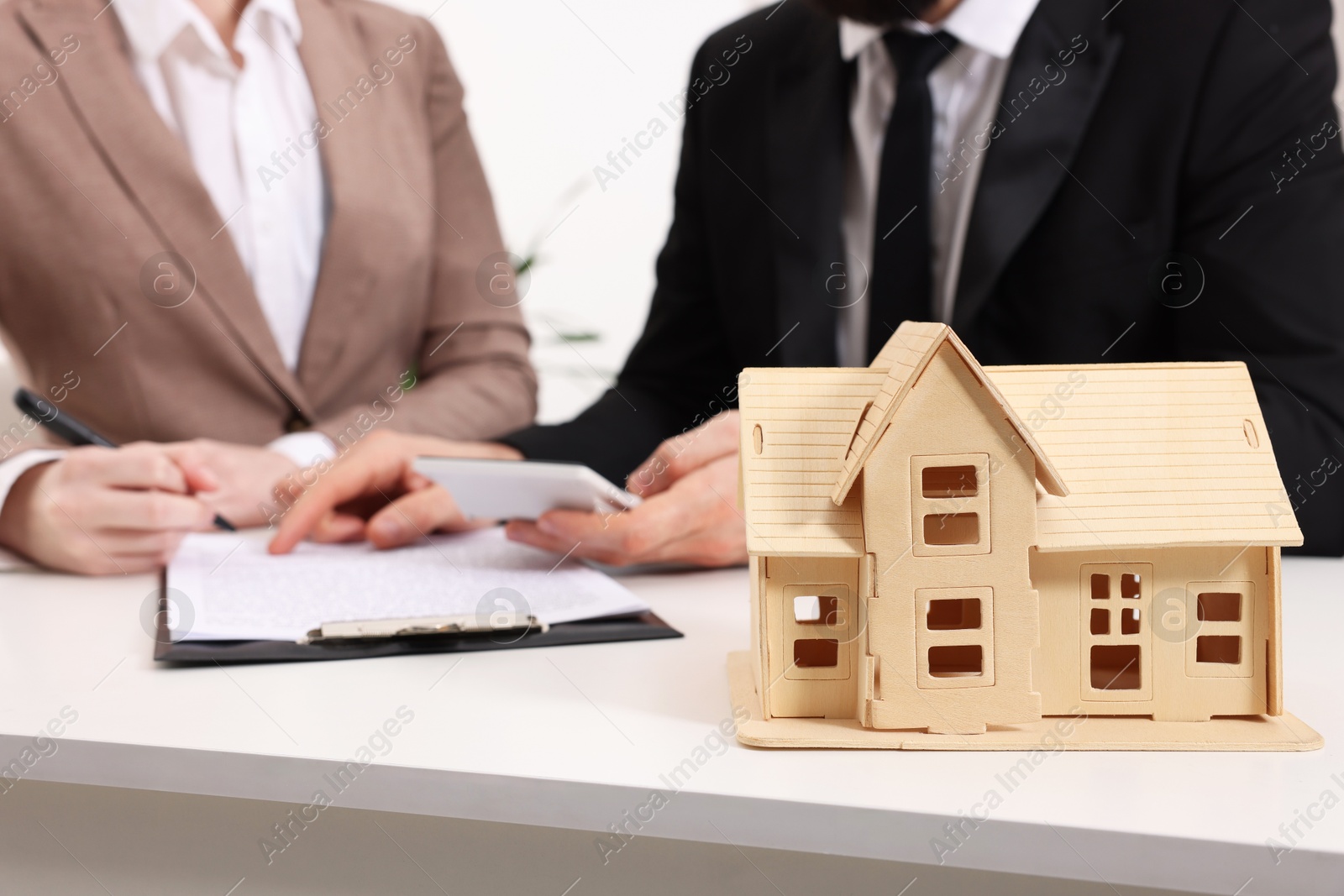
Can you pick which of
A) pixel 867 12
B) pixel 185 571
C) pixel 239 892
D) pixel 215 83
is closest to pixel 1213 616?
pixel 239 892

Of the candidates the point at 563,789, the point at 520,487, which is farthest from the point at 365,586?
the point at 563,789

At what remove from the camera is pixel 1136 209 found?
1106 millimetres

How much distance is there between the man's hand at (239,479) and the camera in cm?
109

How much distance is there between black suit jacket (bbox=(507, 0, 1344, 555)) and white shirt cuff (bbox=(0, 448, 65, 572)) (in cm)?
50

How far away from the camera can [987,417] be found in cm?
48

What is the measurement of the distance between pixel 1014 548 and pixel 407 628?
399 millimetres

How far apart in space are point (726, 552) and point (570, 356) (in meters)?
2.18

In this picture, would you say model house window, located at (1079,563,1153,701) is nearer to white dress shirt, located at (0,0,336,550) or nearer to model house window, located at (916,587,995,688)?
model house window, located at (916,587,995,688)

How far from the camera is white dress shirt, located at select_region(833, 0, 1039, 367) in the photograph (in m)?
1.16

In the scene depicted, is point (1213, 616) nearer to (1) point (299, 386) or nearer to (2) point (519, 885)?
(2) point (519, 885)

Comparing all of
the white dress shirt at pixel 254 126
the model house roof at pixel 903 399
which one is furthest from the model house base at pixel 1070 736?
the white dress shirt at pixel 254 126

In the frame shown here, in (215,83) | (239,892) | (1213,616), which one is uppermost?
(215,83)

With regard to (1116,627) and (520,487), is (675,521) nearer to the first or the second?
(520,487)

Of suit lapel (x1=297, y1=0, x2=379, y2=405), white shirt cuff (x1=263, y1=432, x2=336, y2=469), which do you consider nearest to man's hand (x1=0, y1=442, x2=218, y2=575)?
white shirt cuff (x1=263, y1=432, x2=336, y2=469)
